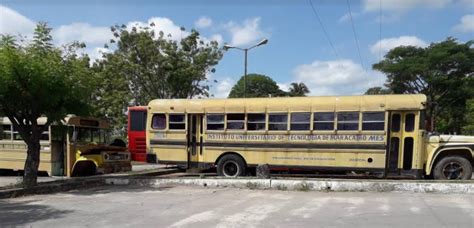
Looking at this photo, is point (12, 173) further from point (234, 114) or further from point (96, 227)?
point (96, 227)

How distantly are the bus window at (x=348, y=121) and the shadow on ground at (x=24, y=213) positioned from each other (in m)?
8.04

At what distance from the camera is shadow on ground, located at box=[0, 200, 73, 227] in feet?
29.8

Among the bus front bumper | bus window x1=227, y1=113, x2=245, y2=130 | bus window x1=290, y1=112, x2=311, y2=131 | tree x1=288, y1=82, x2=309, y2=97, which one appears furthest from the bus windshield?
tree x1=288, y1=82, x2=309, y2=97

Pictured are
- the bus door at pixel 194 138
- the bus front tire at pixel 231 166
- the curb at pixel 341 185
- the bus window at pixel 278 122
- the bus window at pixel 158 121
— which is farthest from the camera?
the bus window at pixel 158 121

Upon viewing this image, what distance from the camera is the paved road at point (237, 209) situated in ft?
28.0

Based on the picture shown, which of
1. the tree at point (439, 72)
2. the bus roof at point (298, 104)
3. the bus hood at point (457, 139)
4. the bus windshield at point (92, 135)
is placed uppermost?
the tree at point (439, 72)

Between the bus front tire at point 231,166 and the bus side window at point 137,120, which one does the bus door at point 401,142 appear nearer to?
the bus front tire at point 231,166

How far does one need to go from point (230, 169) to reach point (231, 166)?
111 mm

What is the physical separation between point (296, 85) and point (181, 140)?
67856 millimetres

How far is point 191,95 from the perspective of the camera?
33719 mm

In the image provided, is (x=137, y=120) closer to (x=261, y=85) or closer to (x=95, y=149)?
(x=95, y=149)

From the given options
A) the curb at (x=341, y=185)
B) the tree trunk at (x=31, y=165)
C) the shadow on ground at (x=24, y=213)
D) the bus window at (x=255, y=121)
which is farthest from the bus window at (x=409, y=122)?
the tree trunk at (x=31, y=165)

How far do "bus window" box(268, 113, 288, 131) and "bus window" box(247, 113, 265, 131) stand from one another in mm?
234

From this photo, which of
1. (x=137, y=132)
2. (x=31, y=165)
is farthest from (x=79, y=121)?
(x=31, y=165)
